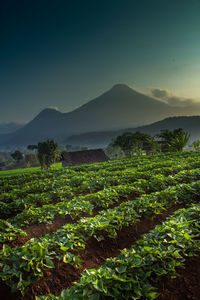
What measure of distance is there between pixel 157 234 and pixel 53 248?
1.63 meters

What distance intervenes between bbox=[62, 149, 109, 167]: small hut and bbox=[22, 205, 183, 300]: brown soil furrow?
34.3m

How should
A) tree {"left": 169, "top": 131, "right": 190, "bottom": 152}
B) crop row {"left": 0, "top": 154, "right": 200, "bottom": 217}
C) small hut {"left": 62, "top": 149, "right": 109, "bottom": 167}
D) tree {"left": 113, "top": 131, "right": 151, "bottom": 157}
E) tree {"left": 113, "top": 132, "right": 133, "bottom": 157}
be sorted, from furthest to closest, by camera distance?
1. small hut {"left": 62, "top": 149, "right": 109, "bottom": 167}
2. tree {"left": 113, "top": 132, "right": 133, "bottom": 157}
3. tree {"left": 113, "top": 131, "right": 151, "bottom": 157}
4. tree {"left": 169, "top": 131, "right": 190, "bottom": 152}
5. crop row {"left": 0, "top": 154, "right": 200, "bottom": 217}

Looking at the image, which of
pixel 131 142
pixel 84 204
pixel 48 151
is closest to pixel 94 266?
pixel 84 204

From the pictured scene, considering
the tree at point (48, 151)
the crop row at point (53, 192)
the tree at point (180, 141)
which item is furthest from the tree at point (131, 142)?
the crop row at point (53, 192)

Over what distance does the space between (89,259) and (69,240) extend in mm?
588

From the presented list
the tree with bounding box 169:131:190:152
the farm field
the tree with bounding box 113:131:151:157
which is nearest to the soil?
the farm field

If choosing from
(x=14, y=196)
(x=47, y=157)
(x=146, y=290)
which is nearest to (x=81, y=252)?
(x=146, y=290)

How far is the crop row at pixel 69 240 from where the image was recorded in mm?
2225

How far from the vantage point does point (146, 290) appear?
1799 millimetres

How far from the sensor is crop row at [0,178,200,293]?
2225mm

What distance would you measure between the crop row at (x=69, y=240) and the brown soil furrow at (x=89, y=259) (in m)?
0.12

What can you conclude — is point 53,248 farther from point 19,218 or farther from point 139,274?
point 19,218

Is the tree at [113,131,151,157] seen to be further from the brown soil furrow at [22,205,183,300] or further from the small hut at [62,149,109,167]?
the brown soil furrow at [22,205,183,300]

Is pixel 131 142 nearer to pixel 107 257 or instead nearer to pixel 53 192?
pixel 53 192
